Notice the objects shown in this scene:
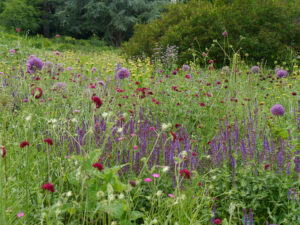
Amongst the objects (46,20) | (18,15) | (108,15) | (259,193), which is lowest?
(259,193)

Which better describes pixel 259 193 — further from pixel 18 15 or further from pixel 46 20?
pixel 46 20

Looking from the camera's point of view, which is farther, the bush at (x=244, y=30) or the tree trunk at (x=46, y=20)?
the tree trunk at (x=46, y=20)

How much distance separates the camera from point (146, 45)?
9.47 meters

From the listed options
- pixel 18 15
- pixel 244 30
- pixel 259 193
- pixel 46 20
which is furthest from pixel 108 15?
pixel 259 193

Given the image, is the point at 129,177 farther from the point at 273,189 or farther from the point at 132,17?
the point at 132,17

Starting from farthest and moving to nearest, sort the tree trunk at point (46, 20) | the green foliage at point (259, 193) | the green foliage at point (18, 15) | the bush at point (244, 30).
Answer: the tree trunk at point (46, 20), the green foliage at point (18, 15), the bush at point (244, 30), the green foliage at point (259, 193)

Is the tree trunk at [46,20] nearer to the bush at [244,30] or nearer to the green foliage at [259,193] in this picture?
the bush at [244,30]

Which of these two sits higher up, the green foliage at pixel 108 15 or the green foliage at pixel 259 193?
the green foliage at pixel 108 15

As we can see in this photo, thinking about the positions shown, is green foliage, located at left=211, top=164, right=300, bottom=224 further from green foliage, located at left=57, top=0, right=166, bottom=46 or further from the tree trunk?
the tree trunk

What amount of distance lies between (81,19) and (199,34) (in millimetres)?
18224

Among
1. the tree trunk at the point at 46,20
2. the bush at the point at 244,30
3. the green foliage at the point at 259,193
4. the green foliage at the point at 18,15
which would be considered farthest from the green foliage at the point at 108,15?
the green foliage at the point at 259,193

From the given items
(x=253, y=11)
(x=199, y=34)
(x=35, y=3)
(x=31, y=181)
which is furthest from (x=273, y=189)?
(x=35, y=3)

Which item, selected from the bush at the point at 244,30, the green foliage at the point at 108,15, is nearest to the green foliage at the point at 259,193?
the bush at the point at 244,30

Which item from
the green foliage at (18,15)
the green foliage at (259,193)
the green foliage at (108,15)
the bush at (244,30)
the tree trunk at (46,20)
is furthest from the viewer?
the tree trunk at (46,20)
